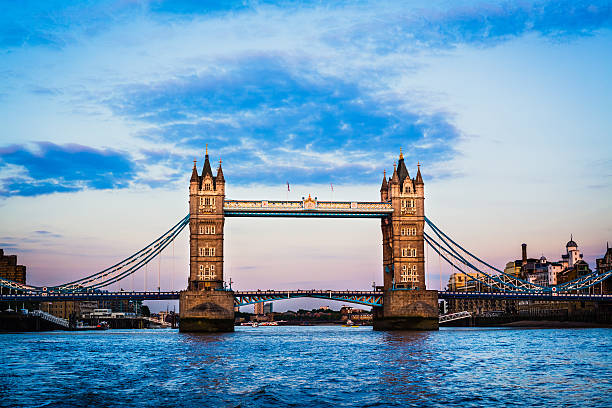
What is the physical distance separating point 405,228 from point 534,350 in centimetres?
4066

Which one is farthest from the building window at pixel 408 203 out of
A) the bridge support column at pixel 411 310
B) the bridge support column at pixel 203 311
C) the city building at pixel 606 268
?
the city building at pixel 606 268

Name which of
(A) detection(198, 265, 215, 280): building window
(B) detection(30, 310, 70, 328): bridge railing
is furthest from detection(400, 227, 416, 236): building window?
(B) detection(30, 310, 70, 328): bridge railing

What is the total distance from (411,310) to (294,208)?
63.6 feet

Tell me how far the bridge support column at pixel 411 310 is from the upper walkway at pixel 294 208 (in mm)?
11561

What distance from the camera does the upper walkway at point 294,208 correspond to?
299 feet

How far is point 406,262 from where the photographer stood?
307 ft

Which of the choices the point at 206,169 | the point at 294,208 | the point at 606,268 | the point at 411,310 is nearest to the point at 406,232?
the point at 411,310

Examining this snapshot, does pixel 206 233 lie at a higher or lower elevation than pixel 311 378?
higher

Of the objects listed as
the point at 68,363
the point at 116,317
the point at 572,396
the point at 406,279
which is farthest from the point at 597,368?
the point at 116,317

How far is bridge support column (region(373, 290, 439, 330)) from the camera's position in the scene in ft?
299

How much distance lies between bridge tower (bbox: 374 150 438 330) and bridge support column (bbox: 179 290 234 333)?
68.5 feet

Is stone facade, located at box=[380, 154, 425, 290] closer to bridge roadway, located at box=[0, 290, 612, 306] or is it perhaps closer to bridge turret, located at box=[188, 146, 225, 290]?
bridge roadway, located at box=[0, 290, 612, 306]

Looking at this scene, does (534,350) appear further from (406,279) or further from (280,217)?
(280,217)

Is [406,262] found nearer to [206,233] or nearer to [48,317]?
[206,233]
